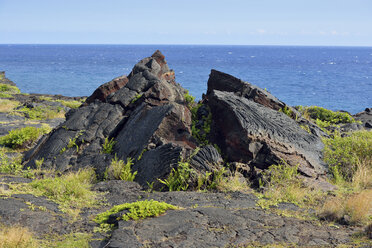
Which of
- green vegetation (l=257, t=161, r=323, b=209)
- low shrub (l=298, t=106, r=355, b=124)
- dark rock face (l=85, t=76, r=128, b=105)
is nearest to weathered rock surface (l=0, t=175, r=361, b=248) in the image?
green vegetation (l=257, t=161, r=323, b=209)

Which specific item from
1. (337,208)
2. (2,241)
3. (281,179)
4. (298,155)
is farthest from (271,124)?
(2,241)

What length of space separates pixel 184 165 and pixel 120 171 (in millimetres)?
2273

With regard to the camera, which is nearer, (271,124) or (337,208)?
(337,208)

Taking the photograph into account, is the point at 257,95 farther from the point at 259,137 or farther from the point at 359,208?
the point at 359,208

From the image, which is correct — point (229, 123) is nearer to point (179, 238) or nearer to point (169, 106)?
point (169, 106)

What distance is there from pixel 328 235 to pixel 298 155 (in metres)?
4.98

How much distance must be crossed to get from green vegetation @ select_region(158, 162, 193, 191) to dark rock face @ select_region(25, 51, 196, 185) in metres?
0.22

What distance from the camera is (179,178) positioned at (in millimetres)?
10594

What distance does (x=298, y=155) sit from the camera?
1212cm

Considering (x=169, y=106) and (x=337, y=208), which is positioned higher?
(x=169, y=106)

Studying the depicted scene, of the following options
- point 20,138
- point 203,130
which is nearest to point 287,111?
point 203,130

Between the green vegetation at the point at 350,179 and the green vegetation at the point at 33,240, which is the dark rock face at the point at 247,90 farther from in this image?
the green vegetation at the point at 33,240

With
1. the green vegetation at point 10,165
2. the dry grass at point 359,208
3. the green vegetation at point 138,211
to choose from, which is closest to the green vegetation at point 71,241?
the green vegetation at point 138,211

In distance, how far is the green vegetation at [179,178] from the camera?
10.5 m
